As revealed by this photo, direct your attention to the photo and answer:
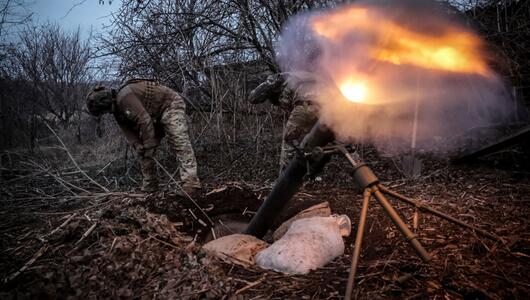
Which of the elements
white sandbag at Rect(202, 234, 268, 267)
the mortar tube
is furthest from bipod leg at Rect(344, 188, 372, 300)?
white sandbag at Rect(202, 234, 268, 267)

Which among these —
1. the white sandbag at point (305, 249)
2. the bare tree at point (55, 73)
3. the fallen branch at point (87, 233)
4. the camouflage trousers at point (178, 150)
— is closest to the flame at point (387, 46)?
the white sandbag at point (305, 249)

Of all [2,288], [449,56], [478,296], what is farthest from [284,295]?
[449,56]

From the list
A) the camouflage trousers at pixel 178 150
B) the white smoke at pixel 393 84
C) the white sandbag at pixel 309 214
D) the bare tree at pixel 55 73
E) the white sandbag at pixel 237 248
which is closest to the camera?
the white sandbag at pixel 237 248

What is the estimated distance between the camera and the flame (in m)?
2.84

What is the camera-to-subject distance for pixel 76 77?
807 inches

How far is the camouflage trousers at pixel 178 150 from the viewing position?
17.6ft

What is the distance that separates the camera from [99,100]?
5105mm

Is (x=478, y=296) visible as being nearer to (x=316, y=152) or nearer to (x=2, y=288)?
(x=316, y=152)

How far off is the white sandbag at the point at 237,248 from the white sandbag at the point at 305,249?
0.55ft

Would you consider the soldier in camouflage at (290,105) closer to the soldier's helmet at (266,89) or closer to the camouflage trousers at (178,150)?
the soldier's helmet at (266,89)

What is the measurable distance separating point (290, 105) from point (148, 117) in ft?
7.35

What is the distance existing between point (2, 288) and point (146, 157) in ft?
10.7

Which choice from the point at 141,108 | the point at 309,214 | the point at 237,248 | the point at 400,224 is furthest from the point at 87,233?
the point at 141,108

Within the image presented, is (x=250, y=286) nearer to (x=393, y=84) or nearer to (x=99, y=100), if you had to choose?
(x=393, y=84)
